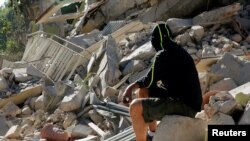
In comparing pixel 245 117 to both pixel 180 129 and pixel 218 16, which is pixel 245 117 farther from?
pixel 218 16

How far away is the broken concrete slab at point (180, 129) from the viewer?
4.42 m

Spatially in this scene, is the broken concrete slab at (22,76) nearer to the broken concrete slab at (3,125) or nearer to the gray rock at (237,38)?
the broken concrete slab at (3,125)

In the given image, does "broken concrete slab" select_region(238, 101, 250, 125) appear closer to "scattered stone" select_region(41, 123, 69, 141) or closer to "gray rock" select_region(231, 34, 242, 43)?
"scattered stone" select_region(41, 123, 69, 141)

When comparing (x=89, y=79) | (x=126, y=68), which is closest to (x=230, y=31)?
(x=126, y=68)

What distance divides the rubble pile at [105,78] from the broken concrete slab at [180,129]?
0.06ft

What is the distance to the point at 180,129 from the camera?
4414 mm

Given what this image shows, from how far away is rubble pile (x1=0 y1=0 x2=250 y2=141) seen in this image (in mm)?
6332

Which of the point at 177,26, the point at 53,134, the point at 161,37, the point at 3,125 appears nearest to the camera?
the point at 161,37

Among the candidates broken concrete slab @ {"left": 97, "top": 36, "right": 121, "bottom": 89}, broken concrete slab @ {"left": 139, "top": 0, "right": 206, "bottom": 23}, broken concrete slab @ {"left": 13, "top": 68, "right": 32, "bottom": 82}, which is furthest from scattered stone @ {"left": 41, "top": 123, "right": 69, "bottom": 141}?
broken concrete slab @ {"left": 139, "top": 0, "right": 206, "bottom": 23}

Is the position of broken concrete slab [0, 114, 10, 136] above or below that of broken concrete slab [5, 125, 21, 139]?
below

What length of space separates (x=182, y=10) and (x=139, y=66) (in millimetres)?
3684

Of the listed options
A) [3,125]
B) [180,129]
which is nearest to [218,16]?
A: [3,125]

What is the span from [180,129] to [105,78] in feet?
13.8

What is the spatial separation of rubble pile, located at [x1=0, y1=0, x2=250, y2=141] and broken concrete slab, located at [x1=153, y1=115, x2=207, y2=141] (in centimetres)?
2
